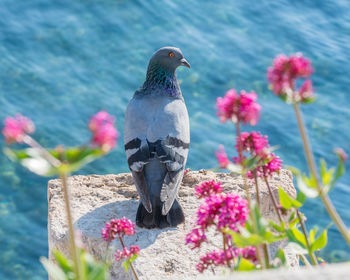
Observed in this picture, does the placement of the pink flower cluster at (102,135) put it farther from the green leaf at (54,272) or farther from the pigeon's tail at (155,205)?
the pigeon's tail at (155,205)

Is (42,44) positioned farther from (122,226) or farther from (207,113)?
(122,226)

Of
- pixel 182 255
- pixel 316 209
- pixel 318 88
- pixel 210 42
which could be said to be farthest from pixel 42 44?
pixel 182 255

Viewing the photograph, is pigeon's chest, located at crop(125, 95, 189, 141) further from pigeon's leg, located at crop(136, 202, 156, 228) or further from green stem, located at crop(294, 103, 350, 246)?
green stem, located at crop(294, 103, 350, 246)

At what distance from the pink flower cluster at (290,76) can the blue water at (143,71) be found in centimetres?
505

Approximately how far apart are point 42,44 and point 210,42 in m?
2.39

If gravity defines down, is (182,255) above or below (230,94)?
above

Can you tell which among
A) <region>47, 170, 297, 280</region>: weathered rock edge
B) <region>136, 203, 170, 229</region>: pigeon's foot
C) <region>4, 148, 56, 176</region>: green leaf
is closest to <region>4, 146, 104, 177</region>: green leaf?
<region>4, 148, 56, 176</region>: green leaf

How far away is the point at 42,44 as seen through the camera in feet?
29.7

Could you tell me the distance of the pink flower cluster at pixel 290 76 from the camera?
1.46 meters

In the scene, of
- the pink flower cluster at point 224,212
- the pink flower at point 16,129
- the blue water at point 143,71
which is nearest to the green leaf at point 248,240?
the pink flower cluster at point 224,212

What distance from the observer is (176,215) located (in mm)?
4051

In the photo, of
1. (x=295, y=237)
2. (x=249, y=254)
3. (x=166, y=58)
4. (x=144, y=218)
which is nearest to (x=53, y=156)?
(x=249, y=254)

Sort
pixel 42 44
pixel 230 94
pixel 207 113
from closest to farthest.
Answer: pixel 230 94
pixel 207 113
pixel 42 44

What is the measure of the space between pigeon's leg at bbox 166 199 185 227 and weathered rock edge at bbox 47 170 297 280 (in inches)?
1.5
